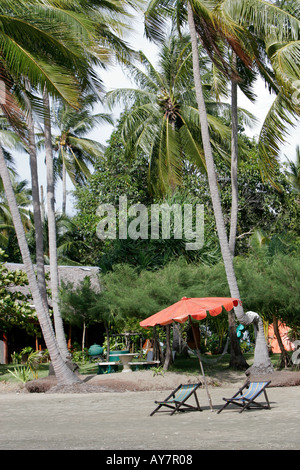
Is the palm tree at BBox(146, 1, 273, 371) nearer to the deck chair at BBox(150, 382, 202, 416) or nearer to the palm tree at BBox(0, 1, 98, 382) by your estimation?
the palm tree at BBox(0, 1, 98, 382)

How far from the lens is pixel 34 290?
1562 centimetres

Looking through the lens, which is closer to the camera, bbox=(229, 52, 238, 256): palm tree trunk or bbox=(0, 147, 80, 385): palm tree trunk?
bbox=(0, 147, 80, 385): palm tree trunk

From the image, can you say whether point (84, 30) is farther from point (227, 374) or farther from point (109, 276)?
point (227, 374)

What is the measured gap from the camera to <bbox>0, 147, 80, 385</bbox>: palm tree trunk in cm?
1522

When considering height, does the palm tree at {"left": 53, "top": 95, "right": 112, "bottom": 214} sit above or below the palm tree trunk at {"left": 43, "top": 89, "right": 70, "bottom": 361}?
above

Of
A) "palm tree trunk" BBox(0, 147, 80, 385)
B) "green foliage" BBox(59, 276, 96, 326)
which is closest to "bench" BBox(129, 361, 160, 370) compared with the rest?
"green foliage" BBox(59, 276, 96, 326)

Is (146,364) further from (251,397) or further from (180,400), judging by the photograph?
(251,397)

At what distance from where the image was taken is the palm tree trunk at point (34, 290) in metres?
15.2

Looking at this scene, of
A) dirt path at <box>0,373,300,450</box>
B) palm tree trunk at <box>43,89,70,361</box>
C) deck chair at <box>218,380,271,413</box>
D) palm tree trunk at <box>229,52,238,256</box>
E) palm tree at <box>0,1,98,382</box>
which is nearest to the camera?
dirt path at <box>0,373,300,450</box>

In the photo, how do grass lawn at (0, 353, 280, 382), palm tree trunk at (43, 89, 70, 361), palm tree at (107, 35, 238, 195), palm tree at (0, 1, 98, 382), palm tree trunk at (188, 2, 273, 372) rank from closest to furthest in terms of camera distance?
palm tree at (0, 1, 98, 382) < palm tree trunk at (188, 2, 273, 372) < palm tree trunk at (43, 89, 70, 361) < grass lawn at (0, 353, 280, 382) < palm tree at (107, 35, 238, 195)

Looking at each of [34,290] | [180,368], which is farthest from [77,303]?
[34,290]

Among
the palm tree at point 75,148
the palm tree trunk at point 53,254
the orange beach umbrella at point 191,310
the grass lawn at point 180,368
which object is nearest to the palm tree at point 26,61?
the palm tree trunk at point 53,254

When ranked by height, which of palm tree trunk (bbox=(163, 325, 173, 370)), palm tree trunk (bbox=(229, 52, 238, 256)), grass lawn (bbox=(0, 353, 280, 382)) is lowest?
grass lawn (bbox=(0, 353, 280, 382))

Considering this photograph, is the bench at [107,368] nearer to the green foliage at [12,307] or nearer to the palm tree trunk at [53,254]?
the palm tree trunk at [53,254]
